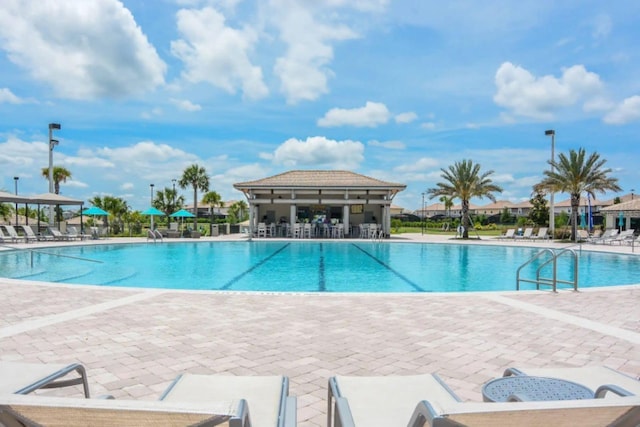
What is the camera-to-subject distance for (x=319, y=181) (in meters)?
29.3

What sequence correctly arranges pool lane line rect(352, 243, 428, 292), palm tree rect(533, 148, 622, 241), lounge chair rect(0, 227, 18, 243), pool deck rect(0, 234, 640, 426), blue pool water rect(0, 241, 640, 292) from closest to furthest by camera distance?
pool deck rect(0, 234, 640, 426) → pool lane line rect(352, 243, 428, 292) → blue pool water rect(0, 241, 640, 292) → lounge chair rect(0, 227, 18, 243) → palm tree rect(533, 148, 622, 241)

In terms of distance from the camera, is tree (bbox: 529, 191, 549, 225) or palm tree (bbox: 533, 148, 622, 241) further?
tree (bbox: 529, 191, 549, 225)

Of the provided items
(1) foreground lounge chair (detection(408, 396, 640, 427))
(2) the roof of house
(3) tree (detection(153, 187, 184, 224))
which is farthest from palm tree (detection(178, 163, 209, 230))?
(1) foreground lounge chair (detection(408, 396, 640, 427))

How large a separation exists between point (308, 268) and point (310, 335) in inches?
368

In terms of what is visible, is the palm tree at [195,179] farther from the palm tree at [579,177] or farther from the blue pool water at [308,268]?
the palm tree at [579,177]

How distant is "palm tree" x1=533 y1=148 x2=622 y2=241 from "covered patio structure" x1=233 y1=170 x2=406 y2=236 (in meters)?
10.3

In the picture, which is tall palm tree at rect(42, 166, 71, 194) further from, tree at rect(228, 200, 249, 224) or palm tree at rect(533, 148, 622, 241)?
palm tree at rect(533, 148, 622, 241)

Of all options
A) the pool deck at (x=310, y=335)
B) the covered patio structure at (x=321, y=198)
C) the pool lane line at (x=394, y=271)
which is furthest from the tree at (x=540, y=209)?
the pool deck at (x=310, y=335)

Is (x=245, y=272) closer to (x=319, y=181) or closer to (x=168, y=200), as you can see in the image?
(x=319, y=181)

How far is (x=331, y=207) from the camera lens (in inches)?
1235

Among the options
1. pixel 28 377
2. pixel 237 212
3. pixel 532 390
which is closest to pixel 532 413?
pixel 532 390

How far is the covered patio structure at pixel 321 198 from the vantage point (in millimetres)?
27609

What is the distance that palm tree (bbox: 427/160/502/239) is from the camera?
28125 millimetres

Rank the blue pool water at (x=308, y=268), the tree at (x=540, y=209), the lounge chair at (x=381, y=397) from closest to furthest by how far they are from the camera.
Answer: the lounge chair at (x=381, y=397) → the blue pool water at (x=308, y=268) → the tree at (x=540, y=209)
